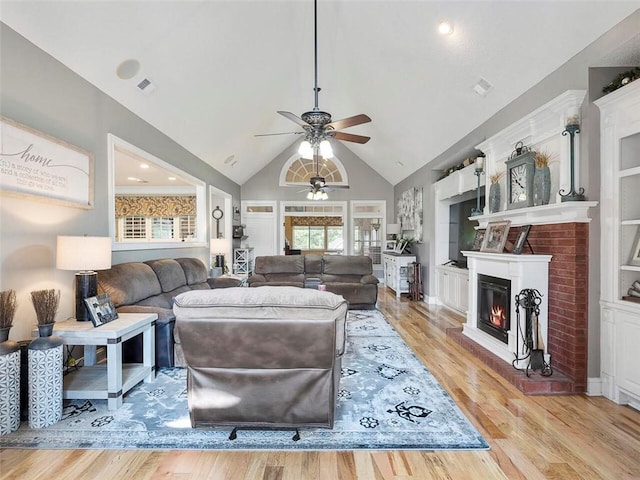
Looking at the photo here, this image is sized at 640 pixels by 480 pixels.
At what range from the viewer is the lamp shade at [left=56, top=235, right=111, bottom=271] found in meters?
2.47

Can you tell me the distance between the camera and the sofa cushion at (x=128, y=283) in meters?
3.08

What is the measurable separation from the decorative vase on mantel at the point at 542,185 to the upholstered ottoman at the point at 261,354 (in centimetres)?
228

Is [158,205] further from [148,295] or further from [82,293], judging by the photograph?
[82,293]

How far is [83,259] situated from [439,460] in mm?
2758

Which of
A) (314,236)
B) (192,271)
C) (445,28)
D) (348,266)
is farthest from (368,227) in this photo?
(445,28)

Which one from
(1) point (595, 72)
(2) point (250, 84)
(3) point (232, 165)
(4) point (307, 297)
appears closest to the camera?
(4) point (307, 297)

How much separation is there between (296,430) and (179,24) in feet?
12.2

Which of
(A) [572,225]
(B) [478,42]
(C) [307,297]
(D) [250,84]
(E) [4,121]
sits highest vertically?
(D) [250,84]

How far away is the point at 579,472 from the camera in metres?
1.79

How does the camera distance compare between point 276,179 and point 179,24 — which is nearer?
point 179,24

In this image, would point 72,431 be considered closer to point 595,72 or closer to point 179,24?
point 179,24

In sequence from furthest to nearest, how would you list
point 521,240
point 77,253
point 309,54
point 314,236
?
point 314,236
point 309,54
point 521,240
point 77,253

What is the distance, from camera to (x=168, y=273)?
428 centimetres

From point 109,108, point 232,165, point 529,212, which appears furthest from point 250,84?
point 529,212
